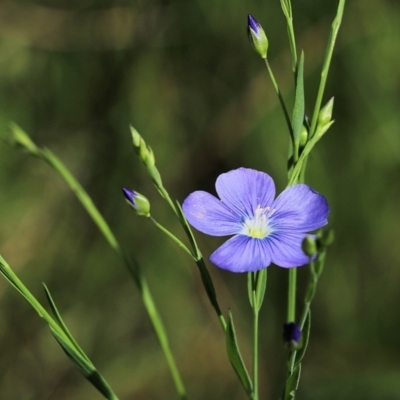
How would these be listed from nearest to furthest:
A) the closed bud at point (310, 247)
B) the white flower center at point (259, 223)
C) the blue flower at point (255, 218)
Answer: the closed bud at point (310, 247), the blue flower at point (255, 218), the white flower center at point (259, 223)

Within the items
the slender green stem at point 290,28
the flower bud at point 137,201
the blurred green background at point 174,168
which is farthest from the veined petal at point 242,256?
the blurred green background at point 174,168

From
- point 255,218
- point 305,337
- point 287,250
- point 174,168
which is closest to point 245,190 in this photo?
point 255,218

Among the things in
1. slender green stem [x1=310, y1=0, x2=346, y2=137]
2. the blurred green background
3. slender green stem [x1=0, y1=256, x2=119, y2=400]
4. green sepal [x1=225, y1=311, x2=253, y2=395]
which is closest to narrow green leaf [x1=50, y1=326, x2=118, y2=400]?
slender green stem [x1=0, y1=256, x2=119, y2=400]

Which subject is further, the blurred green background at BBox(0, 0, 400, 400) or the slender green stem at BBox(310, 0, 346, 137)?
the blurred green background at BBox(0, 0, 400, 400)

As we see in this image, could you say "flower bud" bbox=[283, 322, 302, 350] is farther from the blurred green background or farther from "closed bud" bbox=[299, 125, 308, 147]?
the blurred green background

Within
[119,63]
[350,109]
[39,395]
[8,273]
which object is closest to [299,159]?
[8,273]

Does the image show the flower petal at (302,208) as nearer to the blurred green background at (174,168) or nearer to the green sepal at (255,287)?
the green sepal at (255,287)

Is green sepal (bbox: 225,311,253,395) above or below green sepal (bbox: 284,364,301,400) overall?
above
